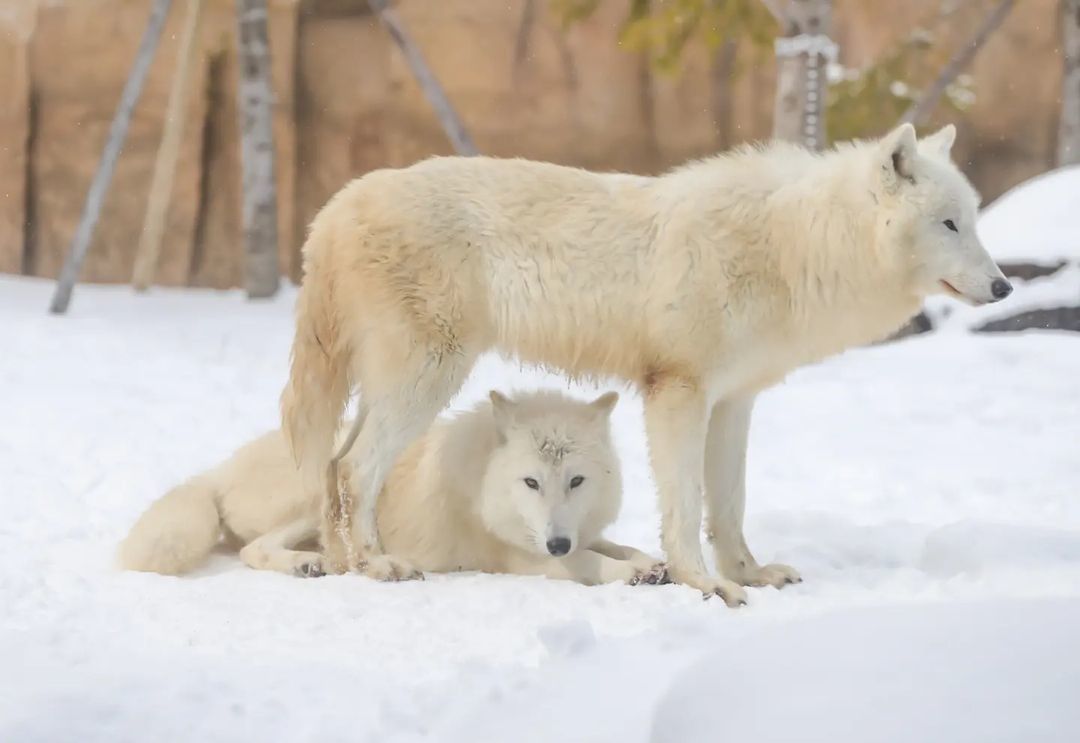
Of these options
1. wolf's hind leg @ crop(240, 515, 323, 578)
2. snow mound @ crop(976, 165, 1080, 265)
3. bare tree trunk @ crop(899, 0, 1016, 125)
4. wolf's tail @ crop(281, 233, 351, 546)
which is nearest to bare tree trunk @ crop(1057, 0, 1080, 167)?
bare tree trunk @ crop(899, 0, 1016, 125)

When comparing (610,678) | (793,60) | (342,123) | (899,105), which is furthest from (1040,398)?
(342,123)

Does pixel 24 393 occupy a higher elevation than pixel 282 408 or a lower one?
lower

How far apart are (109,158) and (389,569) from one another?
6794 mm

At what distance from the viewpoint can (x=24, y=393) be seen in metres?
7.77

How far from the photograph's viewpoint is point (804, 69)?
9312 mm

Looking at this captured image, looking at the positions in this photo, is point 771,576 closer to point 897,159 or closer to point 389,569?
point 389,569

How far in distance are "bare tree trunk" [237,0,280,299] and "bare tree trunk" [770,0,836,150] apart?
430 centimetres

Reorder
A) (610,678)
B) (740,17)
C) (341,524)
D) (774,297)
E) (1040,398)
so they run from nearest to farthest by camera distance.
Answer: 1. (610,678)
2. (774,297)
3. (341,524)
4. (1040,398)
5. (740,17)

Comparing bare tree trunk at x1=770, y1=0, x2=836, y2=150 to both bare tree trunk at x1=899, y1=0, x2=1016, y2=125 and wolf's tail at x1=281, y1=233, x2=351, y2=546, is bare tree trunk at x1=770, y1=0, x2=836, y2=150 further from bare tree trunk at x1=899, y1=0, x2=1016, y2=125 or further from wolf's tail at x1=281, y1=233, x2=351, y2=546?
wolf's tail at x1=281, y1=233, x2=351, y2=546

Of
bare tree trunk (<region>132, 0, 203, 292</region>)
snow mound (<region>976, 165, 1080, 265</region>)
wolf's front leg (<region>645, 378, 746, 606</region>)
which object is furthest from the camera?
bare tree trunk (<region>132, 0, 203, 292</region>)

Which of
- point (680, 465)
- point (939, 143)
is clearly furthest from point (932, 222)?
point (680, 465)

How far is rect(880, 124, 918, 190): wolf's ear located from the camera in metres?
4.08

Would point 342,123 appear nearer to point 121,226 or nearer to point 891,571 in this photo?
point 121,226

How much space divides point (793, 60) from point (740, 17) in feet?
7.53
